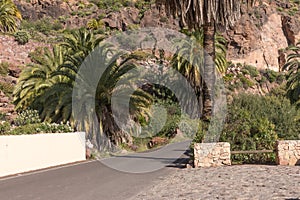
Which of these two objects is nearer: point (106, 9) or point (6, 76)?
point (6, 76)

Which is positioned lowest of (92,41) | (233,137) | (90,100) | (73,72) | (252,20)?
(233,137)

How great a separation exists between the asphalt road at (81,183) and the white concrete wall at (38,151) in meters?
0.70

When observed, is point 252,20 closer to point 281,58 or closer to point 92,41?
point 281,58

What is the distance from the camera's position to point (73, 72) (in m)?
28.2


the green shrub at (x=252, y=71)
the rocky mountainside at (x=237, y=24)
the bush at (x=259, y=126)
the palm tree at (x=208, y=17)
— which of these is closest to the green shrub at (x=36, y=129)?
the palm tree at (x=208, y=17)

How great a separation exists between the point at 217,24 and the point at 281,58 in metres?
62.0

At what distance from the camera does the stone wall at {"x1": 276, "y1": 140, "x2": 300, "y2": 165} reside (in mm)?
15570

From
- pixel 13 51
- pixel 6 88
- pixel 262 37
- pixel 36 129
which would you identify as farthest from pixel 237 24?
pixel 36 129

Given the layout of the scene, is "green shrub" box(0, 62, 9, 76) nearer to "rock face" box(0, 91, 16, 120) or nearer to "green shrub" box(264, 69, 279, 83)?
"rock face" box(0, 91, 16, 120)

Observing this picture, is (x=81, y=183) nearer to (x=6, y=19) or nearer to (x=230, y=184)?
(x=230, y=184)

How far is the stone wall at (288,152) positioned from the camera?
15570mm

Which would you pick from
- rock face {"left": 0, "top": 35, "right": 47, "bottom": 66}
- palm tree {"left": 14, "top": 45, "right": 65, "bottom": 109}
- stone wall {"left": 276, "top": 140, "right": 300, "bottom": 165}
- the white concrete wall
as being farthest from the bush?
rock face {"left": 0, "top": 35, "right": 47, "bottom": 66}

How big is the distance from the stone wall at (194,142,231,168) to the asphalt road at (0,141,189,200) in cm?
119

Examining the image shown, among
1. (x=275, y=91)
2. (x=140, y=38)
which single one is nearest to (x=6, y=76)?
(x=140, y=38)
